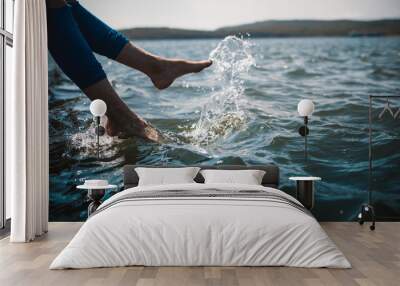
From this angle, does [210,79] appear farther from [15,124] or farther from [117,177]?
[15,124]

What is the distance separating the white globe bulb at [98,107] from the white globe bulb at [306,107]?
8.25 feet

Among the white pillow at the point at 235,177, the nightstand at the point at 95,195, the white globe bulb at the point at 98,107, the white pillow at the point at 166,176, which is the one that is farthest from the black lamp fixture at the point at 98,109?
the white pillow at the point at 235,177

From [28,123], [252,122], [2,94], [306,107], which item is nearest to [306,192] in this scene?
[306,107]

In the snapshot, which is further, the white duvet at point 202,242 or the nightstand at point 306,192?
the nightstand at point 306,192

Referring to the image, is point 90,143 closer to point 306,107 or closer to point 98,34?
point 98,34

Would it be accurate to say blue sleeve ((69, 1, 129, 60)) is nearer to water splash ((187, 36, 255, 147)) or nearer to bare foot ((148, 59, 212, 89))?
bare foot ((148, 59, 212, 89))

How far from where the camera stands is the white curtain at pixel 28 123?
595 centimetres

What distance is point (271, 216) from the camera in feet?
15.9

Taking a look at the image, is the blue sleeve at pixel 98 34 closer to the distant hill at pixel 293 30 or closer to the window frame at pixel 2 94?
the distant hill at pixel 293 30

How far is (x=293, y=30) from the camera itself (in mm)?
8000

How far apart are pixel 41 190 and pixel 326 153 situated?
372 cm

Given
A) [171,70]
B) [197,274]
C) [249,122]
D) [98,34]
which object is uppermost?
[98,34]

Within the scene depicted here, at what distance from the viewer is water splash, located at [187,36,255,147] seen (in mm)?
7730

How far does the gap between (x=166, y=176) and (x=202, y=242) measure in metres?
2.36
